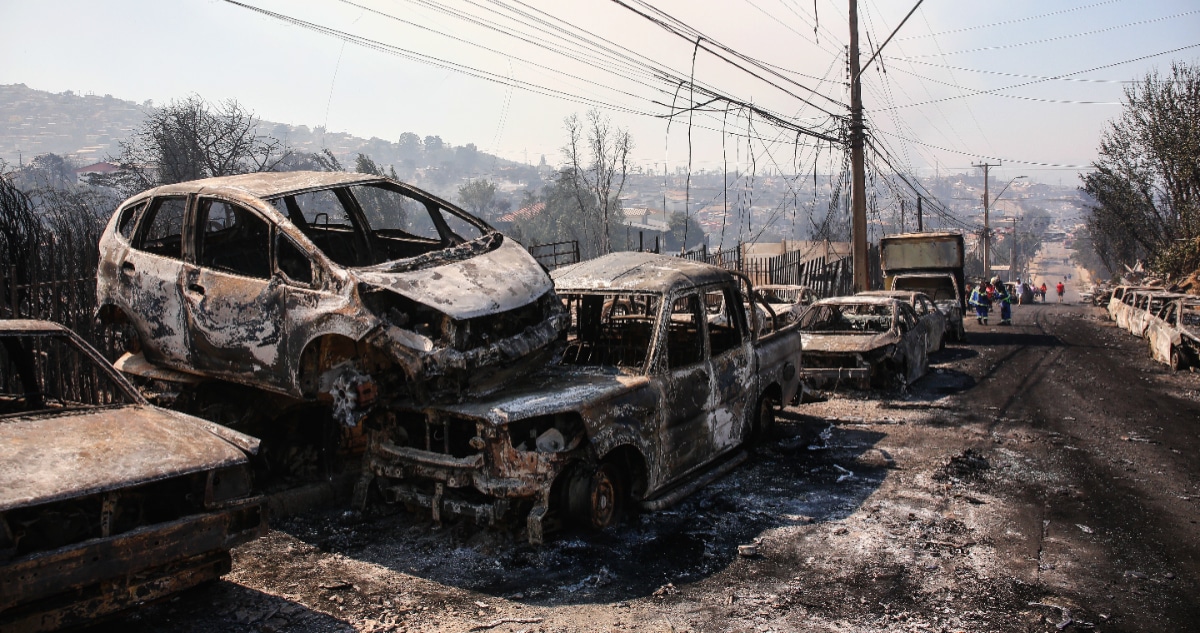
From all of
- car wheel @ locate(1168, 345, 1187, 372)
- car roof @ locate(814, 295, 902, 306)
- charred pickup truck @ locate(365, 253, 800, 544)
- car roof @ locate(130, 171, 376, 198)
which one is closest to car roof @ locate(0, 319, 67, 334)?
car roof @ locate(130, 171, 376, 198)

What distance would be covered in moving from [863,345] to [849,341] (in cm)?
26

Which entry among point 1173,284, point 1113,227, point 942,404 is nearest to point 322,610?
point 942,404

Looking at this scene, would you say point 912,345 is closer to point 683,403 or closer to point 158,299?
point 683,403

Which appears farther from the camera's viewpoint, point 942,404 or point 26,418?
point 942,404

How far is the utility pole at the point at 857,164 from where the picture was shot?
1919 centimetres

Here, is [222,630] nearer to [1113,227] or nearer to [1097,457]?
[1097,457]

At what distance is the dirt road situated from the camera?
14.0 ft

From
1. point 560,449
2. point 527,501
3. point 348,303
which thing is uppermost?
point 348,303

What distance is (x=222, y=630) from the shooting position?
4109mm

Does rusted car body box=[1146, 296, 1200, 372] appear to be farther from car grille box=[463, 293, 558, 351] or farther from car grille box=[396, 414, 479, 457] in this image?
car grille box=[396, 414, 479, 457]

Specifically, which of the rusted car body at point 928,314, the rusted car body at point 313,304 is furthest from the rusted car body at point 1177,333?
the rusted car body at point 313,304

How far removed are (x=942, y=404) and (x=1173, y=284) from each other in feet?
73.5

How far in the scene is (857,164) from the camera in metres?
19.3

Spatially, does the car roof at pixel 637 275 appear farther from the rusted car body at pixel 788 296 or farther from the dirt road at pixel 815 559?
the rusted car body at pixel 788 296
